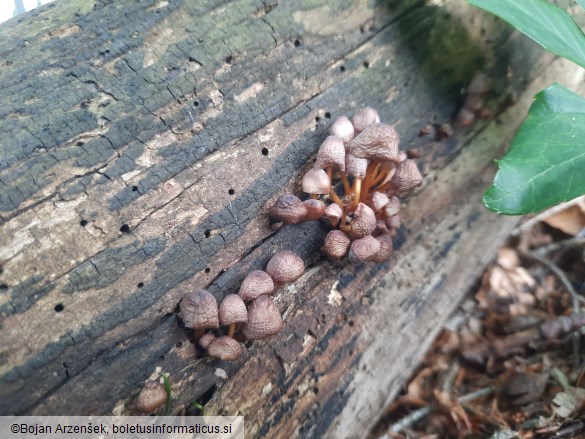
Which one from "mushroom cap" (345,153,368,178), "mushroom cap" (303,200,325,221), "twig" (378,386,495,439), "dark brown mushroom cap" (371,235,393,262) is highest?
"mushroom cap" (345,153,368,178)

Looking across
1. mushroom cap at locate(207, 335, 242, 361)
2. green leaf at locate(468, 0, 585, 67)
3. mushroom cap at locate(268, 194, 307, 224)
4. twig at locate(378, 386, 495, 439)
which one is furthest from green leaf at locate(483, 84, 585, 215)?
twig at locate(378, 386, 495, 439)

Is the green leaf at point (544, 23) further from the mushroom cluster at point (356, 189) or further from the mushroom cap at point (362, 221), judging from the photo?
the mushroom cap at point (362, 221)

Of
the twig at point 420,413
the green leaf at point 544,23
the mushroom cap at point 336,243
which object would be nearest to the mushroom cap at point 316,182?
the mushroom cap at point 336,243

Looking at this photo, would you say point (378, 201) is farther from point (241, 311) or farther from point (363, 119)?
point (241, 311)

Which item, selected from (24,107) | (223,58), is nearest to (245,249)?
(223,58)

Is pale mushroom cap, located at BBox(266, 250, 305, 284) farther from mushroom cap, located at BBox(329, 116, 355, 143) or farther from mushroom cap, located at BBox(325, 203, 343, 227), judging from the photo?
mushroom cap, located at BBox(329, 116, 355, 143)

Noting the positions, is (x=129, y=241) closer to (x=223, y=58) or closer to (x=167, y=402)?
(x=167, y=402)

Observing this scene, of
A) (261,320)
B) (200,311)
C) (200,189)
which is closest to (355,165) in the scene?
(200,189)
